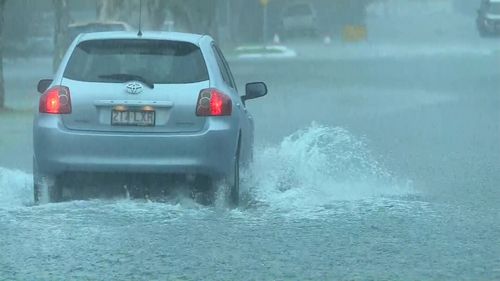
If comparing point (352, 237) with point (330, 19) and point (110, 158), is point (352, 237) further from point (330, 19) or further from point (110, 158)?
point (330, 19)

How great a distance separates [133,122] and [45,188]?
36.6 inches

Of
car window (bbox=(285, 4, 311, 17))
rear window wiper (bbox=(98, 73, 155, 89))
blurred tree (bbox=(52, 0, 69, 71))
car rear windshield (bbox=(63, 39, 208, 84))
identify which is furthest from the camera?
car window (bbox=(285, 4, 311, 17))

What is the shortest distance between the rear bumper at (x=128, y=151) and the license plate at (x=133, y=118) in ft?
0.30

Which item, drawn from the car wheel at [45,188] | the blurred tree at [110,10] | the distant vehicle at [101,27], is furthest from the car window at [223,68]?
the blurred tree at [110,10]

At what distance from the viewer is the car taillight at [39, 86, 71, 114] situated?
1048cm

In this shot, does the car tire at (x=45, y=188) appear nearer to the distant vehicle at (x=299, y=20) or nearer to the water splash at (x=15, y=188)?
the water splash at (x=15, y=188)

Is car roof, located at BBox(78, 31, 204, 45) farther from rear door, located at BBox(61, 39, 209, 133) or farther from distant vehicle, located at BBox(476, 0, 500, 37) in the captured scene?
distant vehicle, located at BBox(476, 0, 500, 37)

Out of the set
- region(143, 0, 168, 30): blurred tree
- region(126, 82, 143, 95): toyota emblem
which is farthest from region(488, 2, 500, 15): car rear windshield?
region(126, 82, 143, 95): toyota emblem

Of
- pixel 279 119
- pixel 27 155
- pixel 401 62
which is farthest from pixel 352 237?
pixel 401 62

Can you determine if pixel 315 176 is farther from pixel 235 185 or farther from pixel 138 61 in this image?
pixel 138 61

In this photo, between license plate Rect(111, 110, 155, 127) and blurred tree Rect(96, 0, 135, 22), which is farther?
blurred tree Rect(96, 0, 135, 22)

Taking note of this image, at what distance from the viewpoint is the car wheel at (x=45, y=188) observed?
10.6m

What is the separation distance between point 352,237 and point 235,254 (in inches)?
42.7

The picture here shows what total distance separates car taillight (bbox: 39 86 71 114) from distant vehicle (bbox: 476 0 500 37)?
53.8 meters
